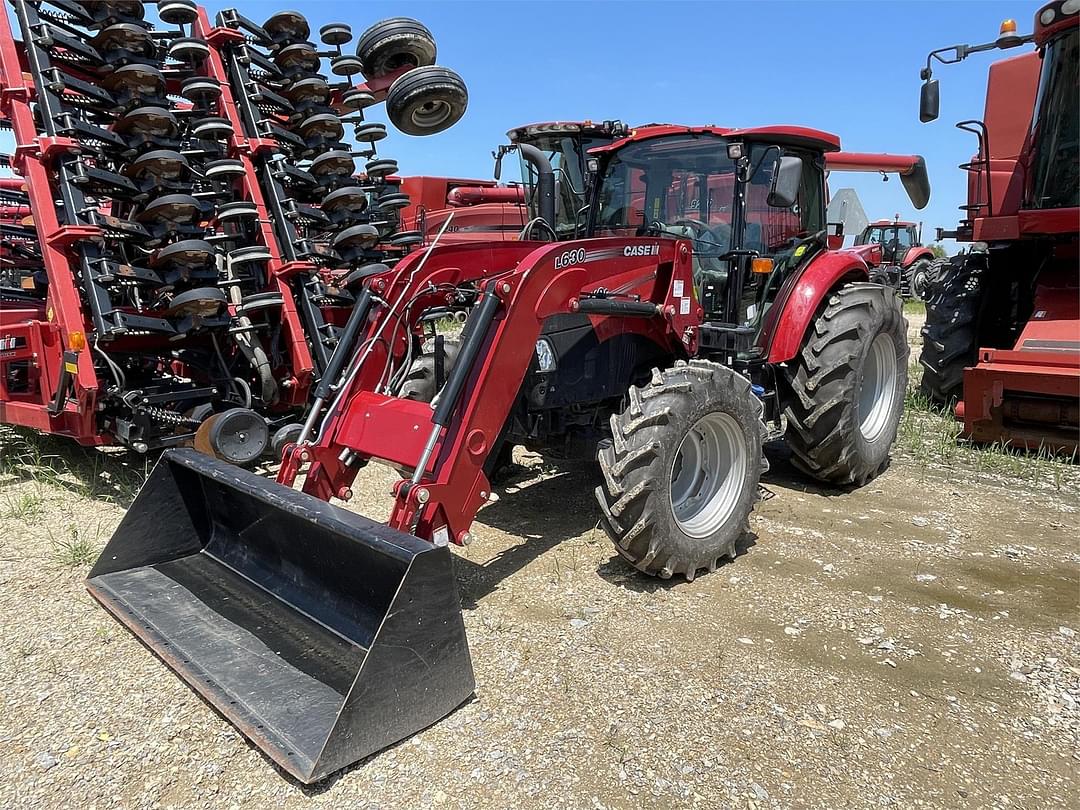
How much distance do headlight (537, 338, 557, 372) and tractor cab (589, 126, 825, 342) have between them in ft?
4.64

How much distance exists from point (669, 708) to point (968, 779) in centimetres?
93

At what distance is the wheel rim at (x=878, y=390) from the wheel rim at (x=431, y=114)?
4.15 metres

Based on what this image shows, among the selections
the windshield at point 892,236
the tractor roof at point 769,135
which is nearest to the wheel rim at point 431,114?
the tractor roof at point 769,135

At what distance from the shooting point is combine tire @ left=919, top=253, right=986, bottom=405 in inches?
257

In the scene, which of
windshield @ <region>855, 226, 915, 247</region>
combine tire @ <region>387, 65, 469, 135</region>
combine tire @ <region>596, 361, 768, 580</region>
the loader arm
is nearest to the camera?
the loader arm

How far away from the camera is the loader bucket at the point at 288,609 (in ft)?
7.70

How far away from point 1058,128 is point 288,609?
610 cm

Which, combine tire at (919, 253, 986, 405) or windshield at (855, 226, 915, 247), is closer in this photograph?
combine tire at (919, 253, 986, 405)

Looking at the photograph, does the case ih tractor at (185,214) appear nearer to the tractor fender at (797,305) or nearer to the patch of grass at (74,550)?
the patch of grass at (74,550)

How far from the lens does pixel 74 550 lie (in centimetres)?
387

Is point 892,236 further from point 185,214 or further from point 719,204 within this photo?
point 185,214

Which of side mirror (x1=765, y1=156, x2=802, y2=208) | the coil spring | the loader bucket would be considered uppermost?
side mirror (x1=765, y1=156, x2=802, y2=208)

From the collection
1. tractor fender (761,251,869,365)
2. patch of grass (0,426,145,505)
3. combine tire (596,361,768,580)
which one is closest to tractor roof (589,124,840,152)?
tractor fender (761,251,869,365)

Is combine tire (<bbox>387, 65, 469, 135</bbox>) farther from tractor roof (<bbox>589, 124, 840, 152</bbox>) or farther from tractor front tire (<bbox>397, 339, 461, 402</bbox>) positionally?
tractor front tire (<bbox>397, 339, 461, 402</bbox>)
